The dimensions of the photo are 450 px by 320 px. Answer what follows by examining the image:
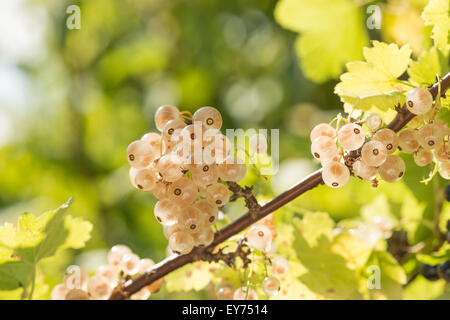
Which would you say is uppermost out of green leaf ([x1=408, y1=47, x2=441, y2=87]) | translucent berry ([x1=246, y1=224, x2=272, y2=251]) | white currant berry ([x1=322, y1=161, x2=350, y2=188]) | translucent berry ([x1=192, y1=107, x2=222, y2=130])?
green leaf ([x1=408, y1=47, x2=441, y2=87])

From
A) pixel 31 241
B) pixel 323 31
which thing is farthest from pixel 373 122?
pixel 323 31

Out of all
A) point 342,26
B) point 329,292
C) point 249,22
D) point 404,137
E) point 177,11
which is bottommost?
point 329,292

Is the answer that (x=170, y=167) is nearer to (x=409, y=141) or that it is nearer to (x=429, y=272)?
(x=409, y=141)

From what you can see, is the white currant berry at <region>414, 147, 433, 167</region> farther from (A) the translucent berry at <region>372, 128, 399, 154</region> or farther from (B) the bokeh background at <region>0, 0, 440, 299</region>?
(B) the bokeh background at <region>0, 0, 440, 299</region>

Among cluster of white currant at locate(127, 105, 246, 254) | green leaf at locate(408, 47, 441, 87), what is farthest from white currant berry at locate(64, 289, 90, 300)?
green leaf at locate(408, 47, 441, 87)

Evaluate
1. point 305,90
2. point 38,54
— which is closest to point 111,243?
point 305,90

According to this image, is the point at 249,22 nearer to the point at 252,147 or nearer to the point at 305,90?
the point at 305,90
